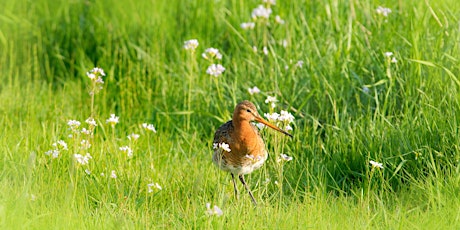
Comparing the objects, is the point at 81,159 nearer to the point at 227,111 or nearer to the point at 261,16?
the point at 227,111

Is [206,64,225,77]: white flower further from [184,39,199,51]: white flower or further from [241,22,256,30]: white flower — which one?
[241,22,256,30]: white flower

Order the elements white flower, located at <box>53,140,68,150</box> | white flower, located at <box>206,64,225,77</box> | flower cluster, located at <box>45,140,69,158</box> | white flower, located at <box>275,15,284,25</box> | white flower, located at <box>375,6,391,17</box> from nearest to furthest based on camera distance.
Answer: flower cluster, located at <box>45,140,69,158</box> < white flower, located at <box>53,140,68,150</box> < white flower, located at <box>206,64,225,77</box> < white flower, located at <box>375,6,391,17</box> < white flower, located at <box>275,15,284,25</box>

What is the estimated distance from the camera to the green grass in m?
5.13

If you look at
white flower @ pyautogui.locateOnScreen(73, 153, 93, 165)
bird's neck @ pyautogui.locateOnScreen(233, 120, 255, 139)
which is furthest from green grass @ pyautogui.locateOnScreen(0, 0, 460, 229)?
bird's neck @ pyautogui.locateOnScreen(233, 120, 255, 139)

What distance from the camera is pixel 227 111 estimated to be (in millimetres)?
6926

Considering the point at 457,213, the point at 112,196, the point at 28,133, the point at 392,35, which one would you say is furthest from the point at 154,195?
the point at 392,35

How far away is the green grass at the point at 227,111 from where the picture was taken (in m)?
5.13

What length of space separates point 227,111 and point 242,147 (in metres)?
1.10

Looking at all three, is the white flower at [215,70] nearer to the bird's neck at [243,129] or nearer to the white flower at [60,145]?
the bird's neck at [243,129]

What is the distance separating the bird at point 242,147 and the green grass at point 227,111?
106 millimetres

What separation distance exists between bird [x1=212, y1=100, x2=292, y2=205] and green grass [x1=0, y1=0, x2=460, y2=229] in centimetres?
11

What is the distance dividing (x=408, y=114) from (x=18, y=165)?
277 cm

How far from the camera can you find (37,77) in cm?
818

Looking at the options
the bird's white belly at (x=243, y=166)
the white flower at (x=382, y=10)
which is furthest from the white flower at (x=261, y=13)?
the bird's white belly at (x=243, y=166)
